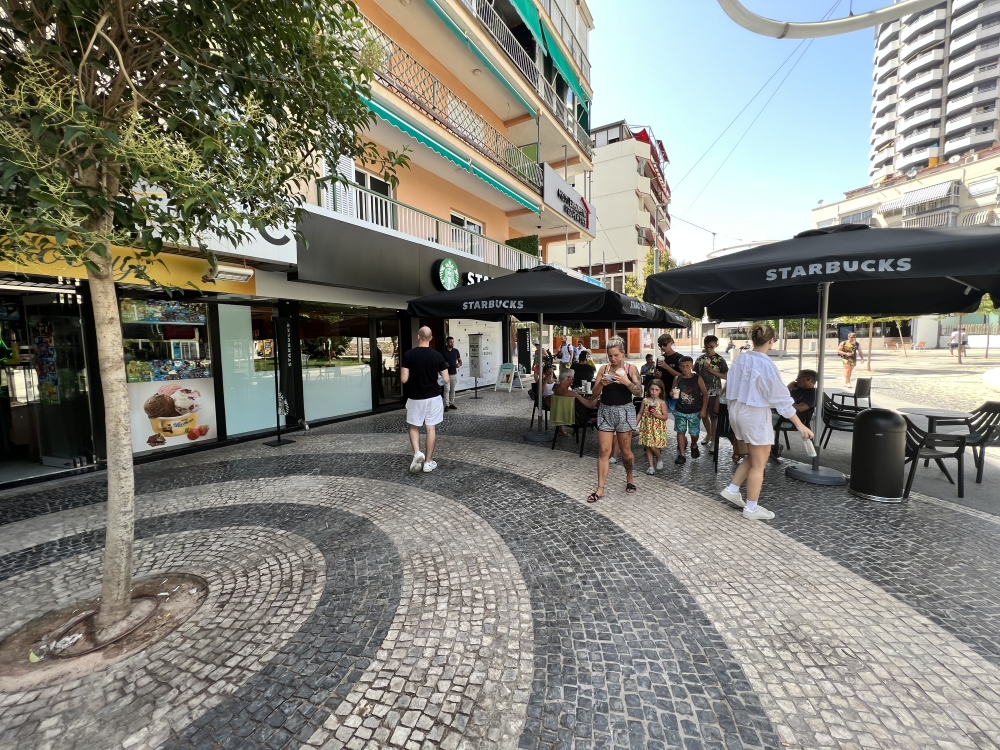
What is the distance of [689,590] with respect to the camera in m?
3.07

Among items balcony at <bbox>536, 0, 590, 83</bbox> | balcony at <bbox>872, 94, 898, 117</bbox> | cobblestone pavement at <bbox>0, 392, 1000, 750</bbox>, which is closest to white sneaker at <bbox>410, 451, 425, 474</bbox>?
cobblestone pavement at <bbox>0, 392, 1000, 750</bbox>

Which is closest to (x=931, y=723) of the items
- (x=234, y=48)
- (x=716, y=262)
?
(x=716, y=262)

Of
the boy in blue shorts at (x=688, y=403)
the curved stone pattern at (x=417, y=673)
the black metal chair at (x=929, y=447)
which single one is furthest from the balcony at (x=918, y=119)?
the curved stone pattern at (x=417, y=673)

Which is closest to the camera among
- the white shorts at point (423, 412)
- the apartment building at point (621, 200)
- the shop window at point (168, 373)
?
the white shorts at point (423, 412)

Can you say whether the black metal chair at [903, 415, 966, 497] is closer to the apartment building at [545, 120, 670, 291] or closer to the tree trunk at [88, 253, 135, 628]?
the tree trunk at [88, 253, 135, 628]

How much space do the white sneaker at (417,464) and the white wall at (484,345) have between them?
27.1ft

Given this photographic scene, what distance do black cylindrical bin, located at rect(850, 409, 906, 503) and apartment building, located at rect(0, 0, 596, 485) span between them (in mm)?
6085

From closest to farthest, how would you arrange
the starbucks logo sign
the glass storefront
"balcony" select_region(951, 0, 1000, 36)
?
the glass storefront < the starbucks logo sign < "balcony" select_region(951, 0, 1000, 36)

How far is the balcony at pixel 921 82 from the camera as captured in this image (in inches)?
2135

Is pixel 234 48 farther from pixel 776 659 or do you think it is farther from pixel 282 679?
pixel 776 659

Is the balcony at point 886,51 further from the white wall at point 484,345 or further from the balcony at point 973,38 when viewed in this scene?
the white wall at point 484,345

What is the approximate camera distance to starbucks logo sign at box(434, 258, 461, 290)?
10.7m

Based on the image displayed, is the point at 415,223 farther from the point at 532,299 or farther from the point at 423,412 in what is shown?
the point at 423,412

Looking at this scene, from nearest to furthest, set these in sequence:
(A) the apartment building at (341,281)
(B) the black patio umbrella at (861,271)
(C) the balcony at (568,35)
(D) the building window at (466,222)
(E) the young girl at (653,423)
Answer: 1. (B) the black patio umbrella at (861,271)
2. (E) the young girl at (653,423)
3. (A) the apartment building at (341,281)
4. (D) the building window at (466,222)
5. (C) the balcony at (568,35)
